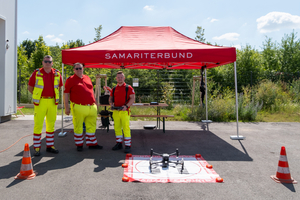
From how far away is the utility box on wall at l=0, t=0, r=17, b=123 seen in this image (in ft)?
28.2

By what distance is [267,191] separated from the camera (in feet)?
10.8

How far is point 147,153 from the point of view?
518cm

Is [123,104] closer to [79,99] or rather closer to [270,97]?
[79,99]

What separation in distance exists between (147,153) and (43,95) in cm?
264

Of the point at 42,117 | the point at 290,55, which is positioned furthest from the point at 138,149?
the point at 290,55

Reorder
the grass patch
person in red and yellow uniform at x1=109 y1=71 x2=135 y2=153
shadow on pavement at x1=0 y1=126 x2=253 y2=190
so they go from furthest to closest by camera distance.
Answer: the grass patch, person in red and yellow uniform at x1=109 y1=71 x2=135 y2=153, shadow on pavement at x1=0 y1=126 x2=253 y2=190

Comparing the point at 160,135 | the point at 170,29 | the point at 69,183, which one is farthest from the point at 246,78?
the point at 69,183

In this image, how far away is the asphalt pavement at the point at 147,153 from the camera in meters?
3.19

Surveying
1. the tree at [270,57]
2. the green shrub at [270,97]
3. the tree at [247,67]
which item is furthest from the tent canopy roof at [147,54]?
the tree at [270,57]

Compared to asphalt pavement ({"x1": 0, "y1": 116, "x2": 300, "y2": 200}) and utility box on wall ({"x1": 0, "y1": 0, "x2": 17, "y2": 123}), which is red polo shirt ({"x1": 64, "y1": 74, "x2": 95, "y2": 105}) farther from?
utility box on wall ({"x1": 0, "y1": 0, "x2": 17, "y2": 123})

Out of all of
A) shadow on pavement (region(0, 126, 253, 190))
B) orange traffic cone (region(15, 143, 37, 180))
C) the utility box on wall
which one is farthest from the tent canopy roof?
the utility box on wall

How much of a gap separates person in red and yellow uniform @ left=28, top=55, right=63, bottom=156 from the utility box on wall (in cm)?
502

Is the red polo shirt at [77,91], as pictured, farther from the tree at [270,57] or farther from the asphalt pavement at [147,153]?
the tree at [270,57]

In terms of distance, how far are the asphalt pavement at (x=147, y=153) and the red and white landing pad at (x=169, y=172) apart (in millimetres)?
133
